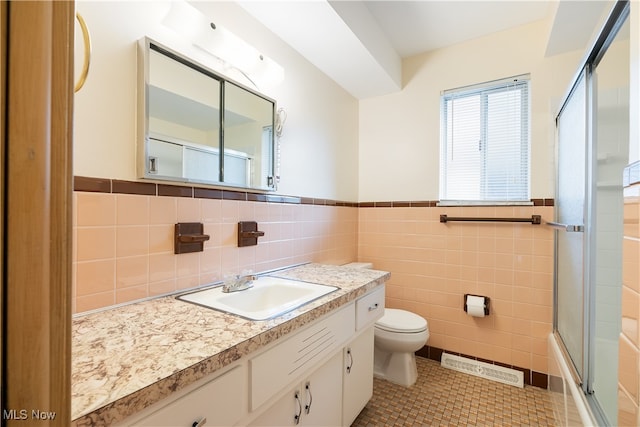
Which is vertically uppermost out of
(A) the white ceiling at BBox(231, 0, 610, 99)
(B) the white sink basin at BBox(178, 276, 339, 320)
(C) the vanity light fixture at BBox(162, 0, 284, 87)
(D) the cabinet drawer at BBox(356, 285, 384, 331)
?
(A) the white ceiling at BBox(231, 0, 610, 99)

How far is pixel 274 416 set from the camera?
97cm

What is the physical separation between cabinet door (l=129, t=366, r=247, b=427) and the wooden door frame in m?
0.32

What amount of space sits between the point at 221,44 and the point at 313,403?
1.62 m

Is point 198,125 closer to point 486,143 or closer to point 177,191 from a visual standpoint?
point 177,191

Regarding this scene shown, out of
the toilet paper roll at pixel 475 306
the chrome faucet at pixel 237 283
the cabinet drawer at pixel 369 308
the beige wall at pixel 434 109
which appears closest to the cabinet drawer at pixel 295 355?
the cabinet drawer at pixel 369 308

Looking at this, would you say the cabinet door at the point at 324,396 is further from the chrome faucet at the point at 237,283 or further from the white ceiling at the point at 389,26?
the white ceiling at the point at 389,26

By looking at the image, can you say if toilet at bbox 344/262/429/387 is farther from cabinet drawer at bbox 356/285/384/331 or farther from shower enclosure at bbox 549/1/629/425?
shower enclosure at bbox 549/1/629/425

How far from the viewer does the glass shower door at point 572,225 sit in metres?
1.37

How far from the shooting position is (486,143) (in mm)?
2283

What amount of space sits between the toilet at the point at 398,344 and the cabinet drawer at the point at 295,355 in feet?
2.43

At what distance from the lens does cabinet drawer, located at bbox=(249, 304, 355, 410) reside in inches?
33.6

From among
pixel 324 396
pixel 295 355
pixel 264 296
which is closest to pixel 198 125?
pixel 264 296

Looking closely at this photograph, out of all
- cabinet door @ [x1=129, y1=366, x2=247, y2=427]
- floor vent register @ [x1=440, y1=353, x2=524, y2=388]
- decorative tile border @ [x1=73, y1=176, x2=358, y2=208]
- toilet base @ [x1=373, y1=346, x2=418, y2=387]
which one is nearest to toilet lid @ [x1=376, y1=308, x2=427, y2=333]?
toilet base @ [x1=373, y1=346, x2=418, y2=387]

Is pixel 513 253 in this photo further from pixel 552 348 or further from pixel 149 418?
pixel 149 418
